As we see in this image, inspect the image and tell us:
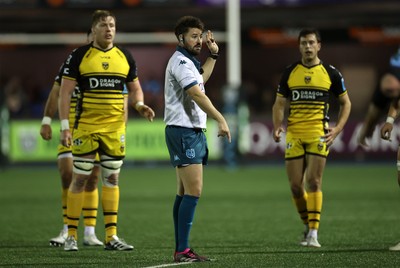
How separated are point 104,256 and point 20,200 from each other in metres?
7.00

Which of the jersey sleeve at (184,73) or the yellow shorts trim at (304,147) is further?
the yellow shorts trim at (304,147)

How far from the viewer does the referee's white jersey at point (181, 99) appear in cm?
912

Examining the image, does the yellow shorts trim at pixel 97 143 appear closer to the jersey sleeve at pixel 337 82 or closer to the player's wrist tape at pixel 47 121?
the player's wrist tape at pixel 47 121

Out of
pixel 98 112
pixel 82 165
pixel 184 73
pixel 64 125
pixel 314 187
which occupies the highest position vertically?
pixel 184 73

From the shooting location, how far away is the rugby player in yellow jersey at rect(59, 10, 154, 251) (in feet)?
33.1

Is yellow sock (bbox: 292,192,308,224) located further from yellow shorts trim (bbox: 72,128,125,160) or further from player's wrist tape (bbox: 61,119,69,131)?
player's wrist tape (bbox: 61,119,69,131)

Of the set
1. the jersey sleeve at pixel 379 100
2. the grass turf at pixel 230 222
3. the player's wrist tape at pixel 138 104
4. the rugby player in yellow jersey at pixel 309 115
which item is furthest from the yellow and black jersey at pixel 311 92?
the player's wrist tape at pixel 138 104

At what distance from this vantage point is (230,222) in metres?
13.1

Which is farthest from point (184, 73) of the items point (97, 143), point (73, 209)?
point (73, 209)

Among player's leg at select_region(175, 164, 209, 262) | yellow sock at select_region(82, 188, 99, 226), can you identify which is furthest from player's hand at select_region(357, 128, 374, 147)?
yellow sock at select_region(82, 188, 99, 226)

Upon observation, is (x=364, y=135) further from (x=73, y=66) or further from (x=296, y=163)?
(x=73, y=66)

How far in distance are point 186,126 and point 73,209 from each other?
1.76 m

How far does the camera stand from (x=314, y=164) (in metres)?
10.7

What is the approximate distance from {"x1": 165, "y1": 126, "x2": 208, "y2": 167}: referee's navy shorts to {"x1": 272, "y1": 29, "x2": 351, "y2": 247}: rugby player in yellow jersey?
1849mm
